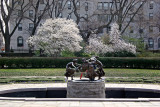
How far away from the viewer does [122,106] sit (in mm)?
9266

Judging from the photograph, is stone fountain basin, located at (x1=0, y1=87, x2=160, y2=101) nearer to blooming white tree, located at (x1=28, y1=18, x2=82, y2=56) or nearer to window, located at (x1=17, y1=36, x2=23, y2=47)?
blooming white tree, located at (x1=28, y1=18, x2=82, y2=56)

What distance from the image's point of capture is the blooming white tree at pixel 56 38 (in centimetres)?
3362

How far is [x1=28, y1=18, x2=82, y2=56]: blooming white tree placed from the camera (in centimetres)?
3362

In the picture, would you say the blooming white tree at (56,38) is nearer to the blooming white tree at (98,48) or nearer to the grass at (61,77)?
the blooming white tree at (98,48)

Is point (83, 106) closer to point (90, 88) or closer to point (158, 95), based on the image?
point (90, 88)

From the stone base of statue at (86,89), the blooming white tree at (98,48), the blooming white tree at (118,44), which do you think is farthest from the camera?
the blooming white tree at (118,44)

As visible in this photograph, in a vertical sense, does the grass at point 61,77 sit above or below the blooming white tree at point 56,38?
below

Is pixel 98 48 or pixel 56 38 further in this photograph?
pixel 98 48

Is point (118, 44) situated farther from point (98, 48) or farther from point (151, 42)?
point (151, 42)

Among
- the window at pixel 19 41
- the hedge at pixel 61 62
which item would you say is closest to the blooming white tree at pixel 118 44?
the hedge at pixel 61 62

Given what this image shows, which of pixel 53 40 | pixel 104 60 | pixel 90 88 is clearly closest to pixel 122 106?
pixel 90 88

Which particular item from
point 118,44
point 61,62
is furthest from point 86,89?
point 118,44

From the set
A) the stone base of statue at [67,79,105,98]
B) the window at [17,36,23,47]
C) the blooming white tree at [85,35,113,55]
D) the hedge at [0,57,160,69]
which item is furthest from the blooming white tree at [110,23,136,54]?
the window at [17,36,23,47]

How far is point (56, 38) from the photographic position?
33.7 metres
